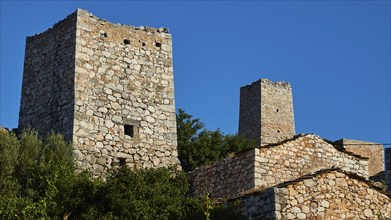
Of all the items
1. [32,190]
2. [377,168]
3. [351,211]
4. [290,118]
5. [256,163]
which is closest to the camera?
[351,211]

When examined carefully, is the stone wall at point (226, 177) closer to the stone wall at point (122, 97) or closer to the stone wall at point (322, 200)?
the stone wall at point (122, 97)

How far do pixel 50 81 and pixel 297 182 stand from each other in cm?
847

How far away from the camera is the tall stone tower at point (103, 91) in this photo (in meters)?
19.2

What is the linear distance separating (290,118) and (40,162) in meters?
26.4

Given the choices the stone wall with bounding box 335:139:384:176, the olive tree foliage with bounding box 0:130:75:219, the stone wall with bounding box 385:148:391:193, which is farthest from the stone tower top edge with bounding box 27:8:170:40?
the stone wall with bounding box 335:139:384:176

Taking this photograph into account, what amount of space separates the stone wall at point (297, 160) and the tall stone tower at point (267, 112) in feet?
65.4

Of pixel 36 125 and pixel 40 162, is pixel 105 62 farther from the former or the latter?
pixel 40 162

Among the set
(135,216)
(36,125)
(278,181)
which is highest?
(36,125)

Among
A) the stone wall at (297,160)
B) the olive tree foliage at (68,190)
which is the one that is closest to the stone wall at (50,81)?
the olive tree foliage at (68,190)

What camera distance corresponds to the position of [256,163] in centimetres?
1817

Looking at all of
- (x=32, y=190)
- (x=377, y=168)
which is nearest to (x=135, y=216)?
(x=32, y=190)

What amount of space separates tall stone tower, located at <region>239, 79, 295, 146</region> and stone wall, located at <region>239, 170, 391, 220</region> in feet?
80.3

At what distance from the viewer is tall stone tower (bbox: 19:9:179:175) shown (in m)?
19.2

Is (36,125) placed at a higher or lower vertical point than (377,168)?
→ lower
